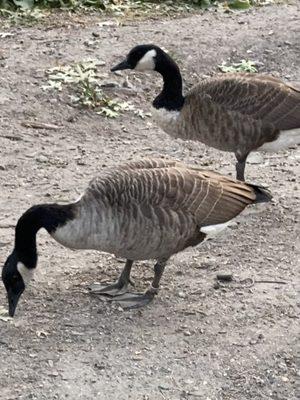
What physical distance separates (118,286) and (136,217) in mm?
630

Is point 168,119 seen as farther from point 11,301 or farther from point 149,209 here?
point 11,301

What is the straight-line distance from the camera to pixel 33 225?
532 centimetres

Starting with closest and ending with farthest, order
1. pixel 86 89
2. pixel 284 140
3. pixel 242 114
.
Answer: pixel 242 114 < pixel 284 140 < pixel 86 89

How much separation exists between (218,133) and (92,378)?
2869 millimetres

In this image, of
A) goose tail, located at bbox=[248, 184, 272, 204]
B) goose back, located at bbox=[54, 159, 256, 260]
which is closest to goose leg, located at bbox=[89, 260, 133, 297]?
goose back, located at bbox=[54, 159, 256, 260]

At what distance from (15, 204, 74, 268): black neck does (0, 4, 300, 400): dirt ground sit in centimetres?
43

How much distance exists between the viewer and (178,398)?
4.85 m

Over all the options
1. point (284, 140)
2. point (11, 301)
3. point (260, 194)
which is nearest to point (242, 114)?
point (284, 140)

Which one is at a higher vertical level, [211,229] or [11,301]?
[211,229]

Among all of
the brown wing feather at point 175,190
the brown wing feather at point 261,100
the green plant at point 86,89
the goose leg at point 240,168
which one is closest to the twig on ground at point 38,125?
the green plant at point 86,89

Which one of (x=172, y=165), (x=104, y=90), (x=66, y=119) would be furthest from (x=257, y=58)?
(x=172, y=165)

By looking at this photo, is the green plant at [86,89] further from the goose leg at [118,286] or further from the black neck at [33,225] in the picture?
the black neck at [33,225]

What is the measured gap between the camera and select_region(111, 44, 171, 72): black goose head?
7602mm

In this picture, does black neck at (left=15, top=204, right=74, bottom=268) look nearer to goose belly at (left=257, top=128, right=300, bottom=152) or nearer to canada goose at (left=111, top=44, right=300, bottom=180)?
canada goose at (left=111, top=44, right=300, bottom=180)
